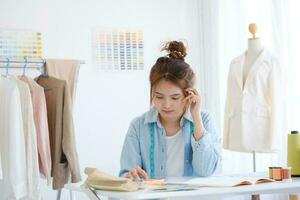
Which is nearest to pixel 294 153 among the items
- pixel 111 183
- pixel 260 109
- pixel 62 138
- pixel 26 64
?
pixel 111 183

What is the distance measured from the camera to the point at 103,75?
12.4ft

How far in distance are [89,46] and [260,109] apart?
1.43 meters

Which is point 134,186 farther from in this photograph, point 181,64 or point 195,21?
point 195,21

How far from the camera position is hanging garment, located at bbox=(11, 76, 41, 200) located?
2693 mm

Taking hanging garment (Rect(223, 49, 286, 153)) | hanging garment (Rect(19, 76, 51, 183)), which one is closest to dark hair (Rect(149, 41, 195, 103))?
hanging garment (Rect(223, 49, 286, 153))

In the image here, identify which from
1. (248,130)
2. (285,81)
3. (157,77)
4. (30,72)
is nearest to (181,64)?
(157,77)

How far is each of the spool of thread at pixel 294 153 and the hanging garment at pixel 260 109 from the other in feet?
3.12

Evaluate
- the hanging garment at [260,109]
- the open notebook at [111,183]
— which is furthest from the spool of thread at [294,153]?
the hanging garment at [260,109]

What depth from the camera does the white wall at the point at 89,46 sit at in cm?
355

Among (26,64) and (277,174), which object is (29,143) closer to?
(26,64)

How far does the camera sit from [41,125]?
286 cm

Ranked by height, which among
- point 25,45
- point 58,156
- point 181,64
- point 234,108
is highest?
point 25,45

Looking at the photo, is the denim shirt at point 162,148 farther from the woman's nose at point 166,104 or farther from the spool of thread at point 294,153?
the spool of thread at point 294,153

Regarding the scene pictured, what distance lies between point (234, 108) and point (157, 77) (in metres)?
1.06
